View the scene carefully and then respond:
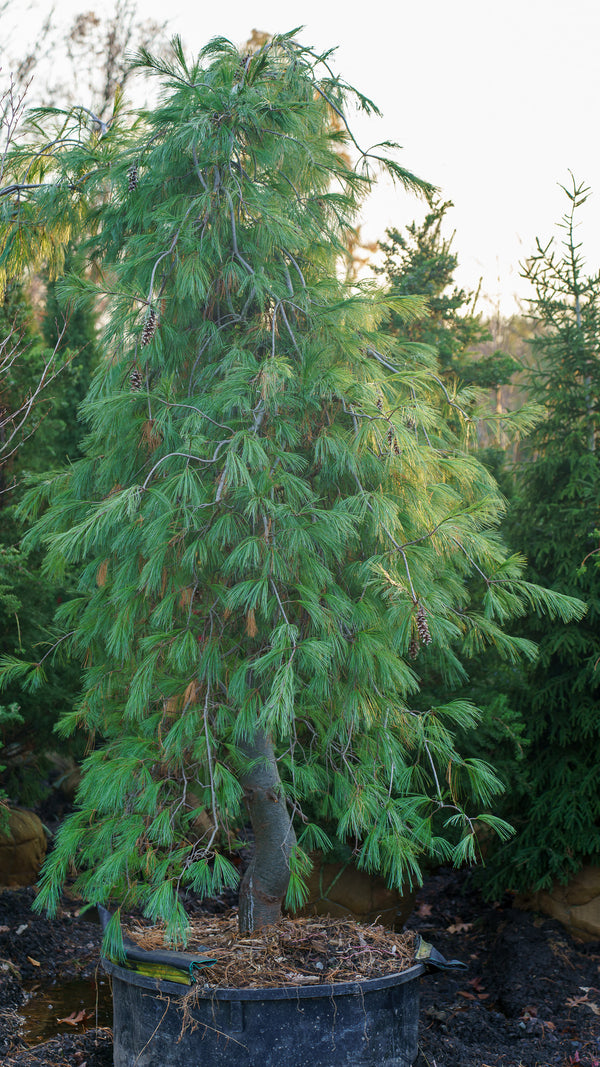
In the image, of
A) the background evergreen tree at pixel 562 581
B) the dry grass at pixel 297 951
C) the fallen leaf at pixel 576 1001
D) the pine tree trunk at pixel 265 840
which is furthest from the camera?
the background evergreen tree at pixel 562 581

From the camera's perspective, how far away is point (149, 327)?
2.65m

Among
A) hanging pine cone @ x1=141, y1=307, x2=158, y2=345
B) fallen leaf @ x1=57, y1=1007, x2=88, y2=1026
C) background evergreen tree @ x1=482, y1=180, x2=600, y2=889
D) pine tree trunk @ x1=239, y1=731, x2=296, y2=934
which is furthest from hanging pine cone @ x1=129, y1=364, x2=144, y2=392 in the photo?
fallen leaf @ x1=57, y1=1007, x2=88, y2=1026

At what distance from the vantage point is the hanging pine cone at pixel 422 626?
229 cm

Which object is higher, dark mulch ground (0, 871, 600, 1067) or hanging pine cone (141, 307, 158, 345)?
hanging pine cone (141, 307, 158, 345)

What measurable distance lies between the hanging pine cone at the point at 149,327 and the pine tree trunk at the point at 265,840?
59.0 inches

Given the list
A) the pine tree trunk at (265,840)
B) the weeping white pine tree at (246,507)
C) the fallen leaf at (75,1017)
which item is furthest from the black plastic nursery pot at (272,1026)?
the fallen leaf at (75,1017)

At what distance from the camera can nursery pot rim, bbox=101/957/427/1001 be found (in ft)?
8.80

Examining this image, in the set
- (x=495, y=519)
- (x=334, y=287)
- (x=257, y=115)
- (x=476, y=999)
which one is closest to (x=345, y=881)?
(x=476, y=999)

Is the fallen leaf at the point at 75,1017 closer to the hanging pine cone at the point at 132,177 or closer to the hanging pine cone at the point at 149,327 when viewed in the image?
the hanging pine cone at the point at 149,327

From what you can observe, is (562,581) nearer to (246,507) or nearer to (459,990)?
(459,990)

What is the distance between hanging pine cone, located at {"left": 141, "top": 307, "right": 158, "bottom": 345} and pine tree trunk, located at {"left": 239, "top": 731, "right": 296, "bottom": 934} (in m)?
1.50

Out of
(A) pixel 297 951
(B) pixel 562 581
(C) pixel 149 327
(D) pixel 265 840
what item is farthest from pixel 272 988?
(B) pixel 562 581

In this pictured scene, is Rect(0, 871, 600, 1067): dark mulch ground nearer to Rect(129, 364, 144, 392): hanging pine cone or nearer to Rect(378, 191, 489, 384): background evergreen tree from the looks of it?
Rect(129, 364, 144, 392): hanging pine cone

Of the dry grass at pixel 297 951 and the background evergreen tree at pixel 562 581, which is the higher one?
the background evergreen tree at pixel 562 581
